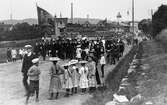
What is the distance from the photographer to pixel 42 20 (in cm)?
3322

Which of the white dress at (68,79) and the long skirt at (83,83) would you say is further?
the long skirt at (83,83)

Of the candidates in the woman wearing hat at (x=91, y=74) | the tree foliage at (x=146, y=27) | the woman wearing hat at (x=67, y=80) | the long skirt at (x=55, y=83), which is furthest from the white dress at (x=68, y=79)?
the tree foliage at (x=146, y=27)

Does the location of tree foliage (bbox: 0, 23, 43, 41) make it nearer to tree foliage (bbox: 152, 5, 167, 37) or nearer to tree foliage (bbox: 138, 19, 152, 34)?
tree foliage (bbox: 152, 5, 167, 37)

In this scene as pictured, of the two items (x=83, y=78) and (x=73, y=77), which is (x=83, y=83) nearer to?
(x=83, y=78)

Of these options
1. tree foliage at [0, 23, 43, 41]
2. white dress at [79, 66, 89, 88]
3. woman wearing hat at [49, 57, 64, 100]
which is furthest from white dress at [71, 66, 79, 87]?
tree foliage at [0, 23, 43, 41]

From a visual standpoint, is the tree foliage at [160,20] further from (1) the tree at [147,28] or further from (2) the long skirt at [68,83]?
(2) the long skirt at [68,83]

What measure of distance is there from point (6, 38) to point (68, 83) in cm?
5689

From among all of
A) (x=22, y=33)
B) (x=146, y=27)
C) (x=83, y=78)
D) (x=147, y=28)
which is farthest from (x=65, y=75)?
(x=146, y=27)

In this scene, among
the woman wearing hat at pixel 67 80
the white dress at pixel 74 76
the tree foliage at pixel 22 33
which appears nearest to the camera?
the woman wearing hat at pixel 67 80

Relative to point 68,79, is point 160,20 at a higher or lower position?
higher

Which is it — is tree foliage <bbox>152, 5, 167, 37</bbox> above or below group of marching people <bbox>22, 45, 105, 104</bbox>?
above

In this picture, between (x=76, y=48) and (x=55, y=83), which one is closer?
(x=55, y=83)

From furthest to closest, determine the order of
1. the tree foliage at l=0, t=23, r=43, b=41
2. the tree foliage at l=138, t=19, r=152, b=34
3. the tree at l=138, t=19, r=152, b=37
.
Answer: the tree foliage at l=138, t=19, r=152, b=34 < the tree at l=138, t=19, r=152, b=37 < the tree foliage at l=0, t=23, r=43, b=41

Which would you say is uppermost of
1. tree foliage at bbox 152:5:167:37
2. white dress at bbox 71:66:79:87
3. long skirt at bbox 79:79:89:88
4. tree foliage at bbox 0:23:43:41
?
tree foliage at bbox 152:5:167:37
